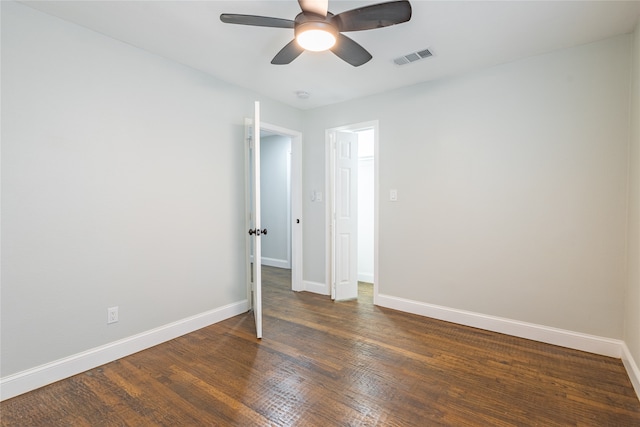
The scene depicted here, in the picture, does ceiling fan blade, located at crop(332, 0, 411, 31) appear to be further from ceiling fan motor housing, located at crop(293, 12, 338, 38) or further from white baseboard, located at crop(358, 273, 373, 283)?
white baseboard, located at crop(358, 273, 373, 283)

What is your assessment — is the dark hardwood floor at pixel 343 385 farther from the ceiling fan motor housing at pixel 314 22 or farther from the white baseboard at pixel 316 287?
the ceiling fan motor housing at pixel 314 22

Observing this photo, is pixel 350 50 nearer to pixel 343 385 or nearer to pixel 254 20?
pixel 254 20

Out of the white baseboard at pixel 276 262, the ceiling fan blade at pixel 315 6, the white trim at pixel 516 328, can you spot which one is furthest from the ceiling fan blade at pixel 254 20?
the white baseboard at pixel 276 262

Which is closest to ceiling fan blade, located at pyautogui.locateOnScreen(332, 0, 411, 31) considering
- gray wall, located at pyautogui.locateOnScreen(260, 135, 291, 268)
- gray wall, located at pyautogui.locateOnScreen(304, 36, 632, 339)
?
gray wall, located at pyautogui.locateOnScreen(304, 36, 632, 339)

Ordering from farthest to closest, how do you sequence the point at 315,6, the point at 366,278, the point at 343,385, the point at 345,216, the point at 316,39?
the point at 366,278 → the point at 345,216 → the point at 343,385 → the point at 316,39 → the point at 315,6

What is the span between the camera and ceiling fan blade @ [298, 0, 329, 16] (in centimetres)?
164

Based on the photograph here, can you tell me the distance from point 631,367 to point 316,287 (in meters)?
3.04

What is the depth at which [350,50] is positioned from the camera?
2.06 metres

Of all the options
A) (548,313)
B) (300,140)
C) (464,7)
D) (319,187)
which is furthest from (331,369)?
(300,140)

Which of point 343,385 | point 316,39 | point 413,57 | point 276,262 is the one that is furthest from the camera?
point 276,262

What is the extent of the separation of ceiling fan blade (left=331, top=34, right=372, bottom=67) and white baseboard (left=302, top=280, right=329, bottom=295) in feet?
9.30

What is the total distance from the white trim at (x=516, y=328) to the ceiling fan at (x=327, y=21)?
264 centimetres

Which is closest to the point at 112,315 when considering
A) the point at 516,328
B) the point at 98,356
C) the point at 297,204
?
the point at 98,356

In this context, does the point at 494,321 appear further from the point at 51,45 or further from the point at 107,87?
the point at 51,45
